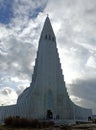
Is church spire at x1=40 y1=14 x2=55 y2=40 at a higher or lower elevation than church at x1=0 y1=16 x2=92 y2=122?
higher

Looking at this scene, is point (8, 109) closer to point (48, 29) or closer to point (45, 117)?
point (45, 117)

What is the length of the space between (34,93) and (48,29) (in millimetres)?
22461

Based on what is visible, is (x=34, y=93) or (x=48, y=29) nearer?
(x=34, y=93)

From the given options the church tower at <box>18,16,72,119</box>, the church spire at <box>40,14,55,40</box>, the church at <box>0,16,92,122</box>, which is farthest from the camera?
the church spire at <box>40,14,55,40</box>

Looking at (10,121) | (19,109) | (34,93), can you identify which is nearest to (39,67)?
(34,93)

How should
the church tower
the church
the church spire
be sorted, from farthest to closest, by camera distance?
the church spire
the church tower
the church

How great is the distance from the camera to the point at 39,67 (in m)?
90.5

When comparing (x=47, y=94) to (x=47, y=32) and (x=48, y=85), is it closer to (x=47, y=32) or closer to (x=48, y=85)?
(x=48, y=85)

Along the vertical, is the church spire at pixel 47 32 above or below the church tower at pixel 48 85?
above

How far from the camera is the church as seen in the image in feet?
278

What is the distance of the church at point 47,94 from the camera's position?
84750 millimetres

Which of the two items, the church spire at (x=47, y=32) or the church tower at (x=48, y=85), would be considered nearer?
the church tower at (x=48, y=85)

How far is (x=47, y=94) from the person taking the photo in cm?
8844

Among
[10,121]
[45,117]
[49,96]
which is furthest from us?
[49,96]
